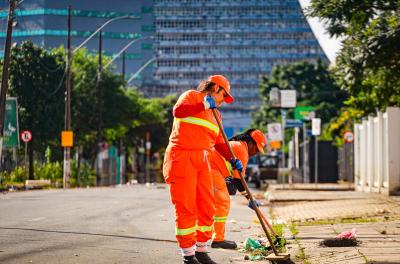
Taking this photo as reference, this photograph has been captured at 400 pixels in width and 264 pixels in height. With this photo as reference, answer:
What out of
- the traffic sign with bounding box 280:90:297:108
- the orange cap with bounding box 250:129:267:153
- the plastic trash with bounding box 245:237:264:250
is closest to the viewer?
the plastic trash with bounding box 245:237:264:250

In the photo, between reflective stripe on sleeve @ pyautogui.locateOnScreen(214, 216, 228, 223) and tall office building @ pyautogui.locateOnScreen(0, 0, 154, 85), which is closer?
reflective stripe on sleeve @ pyautogui.locateOnScreen(214, 216, 228, 223)

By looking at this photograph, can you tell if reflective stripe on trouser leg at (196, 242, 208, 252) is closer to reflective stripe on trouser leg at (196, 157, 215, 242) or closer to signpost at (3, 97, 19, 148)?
reflective stripe on trouser leg at (196, 157, 215, 242)

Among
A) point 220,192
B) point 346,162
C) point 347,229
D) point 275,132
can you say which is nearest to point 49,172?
point 275,132

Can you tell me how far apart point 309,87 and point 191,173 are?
78999mm

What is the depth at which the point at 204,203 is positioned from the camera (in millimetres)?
9734

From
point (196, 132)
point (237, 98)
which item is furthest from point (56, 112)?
point (237, 98)

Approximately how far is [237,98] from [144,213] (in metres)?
159

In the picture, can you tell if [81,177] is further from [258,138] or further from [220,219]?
[220,219]

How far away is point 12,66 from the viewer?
51.5 metres

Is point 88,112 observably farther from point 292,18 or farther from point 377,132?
point 292,18

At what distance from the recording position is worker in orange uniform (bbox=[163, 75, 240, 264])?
937 cm

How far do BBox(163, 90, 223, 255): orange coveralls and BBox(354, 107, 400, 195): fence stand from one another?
1536 centimetres

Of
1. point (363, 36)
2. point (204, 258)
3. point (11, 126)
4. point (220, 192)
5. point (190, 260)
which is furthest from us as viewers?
point (11, 126)

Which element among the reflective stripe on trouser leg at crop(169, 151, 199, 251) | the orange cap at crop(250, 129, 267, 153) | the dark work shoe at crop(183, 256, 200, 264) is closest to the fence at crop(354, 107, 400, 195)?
the orange cap at crop(250, 129, 267, 153)
